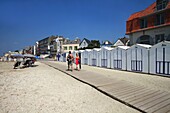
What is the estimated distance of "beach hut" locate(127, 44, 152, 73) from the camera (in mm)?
11493

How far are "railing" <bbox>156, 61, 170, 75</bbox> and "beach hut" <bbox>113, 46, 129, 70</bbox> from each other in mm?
3666

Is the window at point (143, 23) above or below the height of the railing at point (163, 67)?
above

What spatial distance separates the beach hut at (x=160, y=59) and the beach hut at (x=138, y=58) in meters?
0.48

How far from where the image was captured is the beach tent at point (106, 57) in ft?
54.1

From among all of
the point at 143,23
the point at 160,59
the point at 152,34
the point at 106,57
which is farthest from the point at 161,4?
the point at 160,59

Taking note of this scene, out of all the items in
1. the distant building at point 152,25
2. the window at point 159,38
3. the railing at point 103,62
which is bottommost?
the railing at point 103,62

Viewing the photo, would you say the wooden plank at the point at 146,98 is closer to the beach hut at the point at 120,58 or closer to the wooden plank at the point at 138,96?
the wooden plank at the point at 138,96

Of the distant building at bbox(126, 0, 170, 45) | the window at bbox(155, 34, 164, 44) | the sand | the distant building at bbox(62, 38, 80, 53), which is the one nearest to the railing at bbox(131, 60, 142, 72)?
the sand

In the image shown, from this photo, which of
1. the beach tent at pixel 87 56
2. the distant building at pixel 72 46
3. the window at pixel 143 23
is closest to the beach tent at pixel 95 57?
the beach tent at pixel 87 56

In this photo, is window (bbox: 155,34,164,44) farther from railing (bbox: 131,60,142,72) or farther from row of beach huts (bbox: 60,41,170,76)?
railing (bbox: 131,60,142,72)

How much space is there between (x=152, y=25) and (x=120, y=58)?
11.9 metres

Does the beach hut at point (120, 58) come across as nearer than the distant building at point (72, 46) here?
Yes

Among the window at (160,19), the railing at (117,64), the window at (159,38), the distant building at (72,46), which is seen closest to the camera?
the railing at (117,64)

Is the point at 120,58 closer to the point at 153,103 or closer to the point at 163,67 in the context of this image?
the point at 163,67
